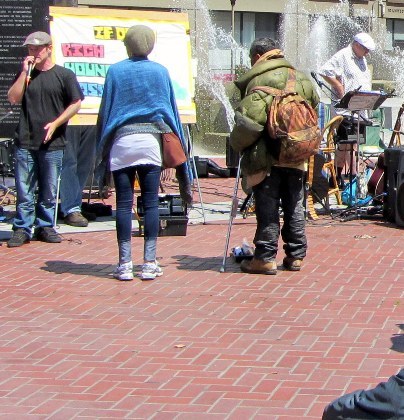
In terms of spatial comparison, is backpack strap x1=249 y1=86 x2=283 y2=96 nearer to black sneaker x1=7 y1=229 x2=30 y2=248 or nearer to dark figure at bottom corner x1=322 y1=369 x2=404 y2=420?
black sneaker x1=7 y1=229 x2=30 y2=248

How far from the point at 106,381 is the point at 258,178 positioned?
2.76m

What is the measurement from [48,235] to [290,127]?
2.89 m

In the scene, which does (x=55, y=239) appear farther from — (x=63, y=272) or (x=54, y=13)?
(x=54, y=13)

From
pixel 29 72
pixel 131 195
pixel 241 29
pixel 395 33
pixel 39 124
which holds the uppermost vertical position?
pixel 241 29

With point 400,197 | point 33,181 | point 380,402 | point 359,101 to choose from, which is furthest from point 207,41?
point 380,402

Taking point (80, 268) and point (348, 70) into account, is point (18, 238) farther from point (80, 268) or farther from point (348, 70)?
point (348, 70)

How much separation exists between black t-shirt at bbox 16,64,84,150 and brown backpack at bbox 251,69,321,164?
7.18 feet

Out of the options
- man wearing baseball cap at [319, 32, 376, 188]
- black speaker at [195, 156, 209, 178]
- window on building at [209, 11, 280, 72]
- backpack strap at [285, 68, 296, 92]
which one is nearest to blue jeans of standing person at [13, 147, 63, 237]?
backpack strap at [285, 68, 296, 92]

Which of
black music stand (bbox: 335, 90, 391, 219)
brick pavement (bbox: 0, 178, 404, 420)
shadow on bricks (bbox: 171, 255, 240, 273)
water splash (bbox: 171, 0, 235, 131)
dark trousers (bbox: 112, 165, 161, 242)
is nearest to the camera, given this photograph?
brick pavement (bbox: 0, 178, 404, 420)

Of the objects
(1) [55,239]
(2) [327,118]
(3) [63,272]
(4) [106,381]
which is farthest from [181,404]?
(2) [327,118]

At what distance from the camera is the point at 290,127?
7.41m

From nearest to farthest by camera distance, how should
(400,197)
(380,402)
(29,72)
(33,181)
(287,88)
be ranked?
1. (380,402)
2. (287,88)
3. (29,72)
4. (33,181)
5. (400,197)

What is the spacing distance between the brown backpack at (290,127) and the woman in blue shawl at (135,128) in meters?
0.75

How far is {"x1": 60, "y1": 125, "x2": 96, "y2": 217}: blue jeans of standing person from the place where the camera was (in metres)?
10.2
